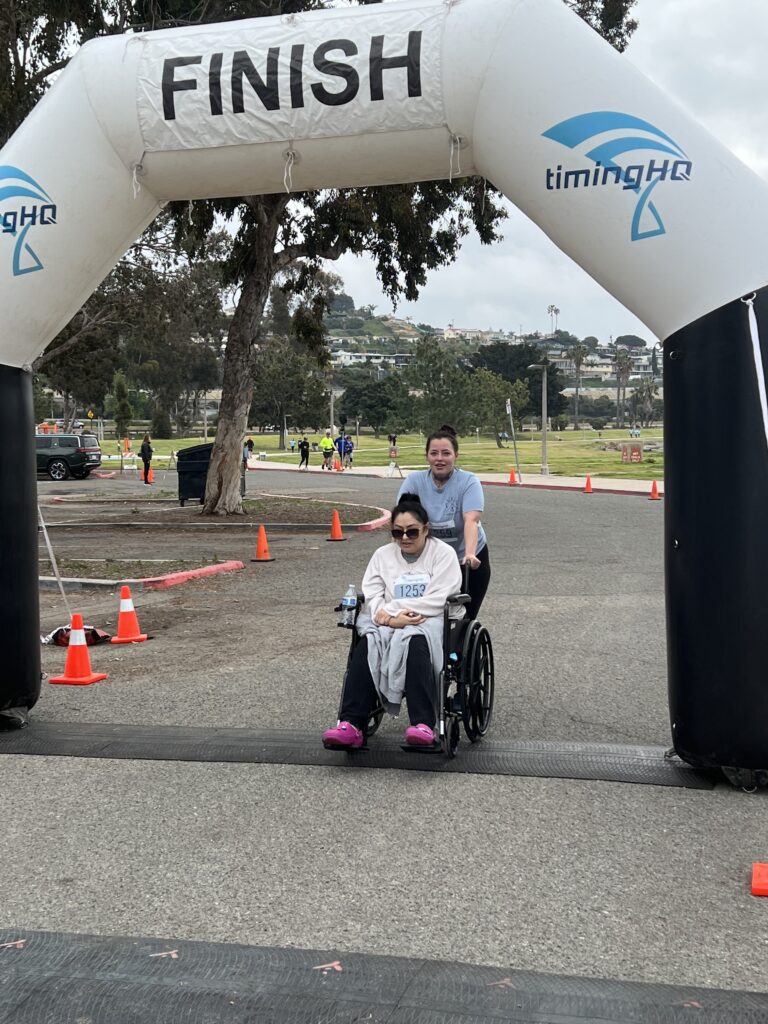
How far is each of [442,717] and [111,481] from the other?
3717cm

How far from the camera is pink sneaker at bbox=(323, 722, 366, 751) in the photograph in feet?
19.2

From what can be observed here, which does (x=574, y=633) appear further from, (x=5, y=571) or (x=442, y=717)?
(x=5, y=571)

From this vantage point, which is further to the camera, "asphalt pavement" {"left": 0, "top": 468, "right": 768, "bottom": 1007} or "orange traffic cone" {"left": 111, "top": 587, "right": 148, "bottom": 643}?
"orange traffic cone" {"left": 111, "top": 587, "right": 148, "bottom": 643}

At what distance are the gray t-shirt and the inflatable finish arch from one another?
140 centimetres

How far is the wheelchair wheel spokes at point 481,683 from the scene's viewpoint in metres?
6.31

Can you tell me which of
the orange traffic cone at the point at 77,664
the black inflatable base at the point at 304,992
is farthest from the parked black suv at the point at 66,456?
the black inflatable base at the point at 304,992

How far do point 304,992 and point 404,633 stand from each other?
259cm

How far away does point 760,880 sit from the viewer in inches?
169

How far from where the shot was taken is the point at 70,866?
15.1ft

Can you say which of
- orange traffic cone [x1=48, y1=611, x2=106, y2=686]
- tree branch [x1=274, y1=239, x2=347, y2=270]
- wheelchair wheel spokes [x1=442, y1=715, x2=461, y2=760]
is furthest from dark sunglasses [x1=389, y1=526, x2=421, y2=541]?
tree branch [x1=274, y1=239, x2=347, y2=270]

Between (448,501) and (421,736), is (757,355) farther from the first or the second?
(421,736)

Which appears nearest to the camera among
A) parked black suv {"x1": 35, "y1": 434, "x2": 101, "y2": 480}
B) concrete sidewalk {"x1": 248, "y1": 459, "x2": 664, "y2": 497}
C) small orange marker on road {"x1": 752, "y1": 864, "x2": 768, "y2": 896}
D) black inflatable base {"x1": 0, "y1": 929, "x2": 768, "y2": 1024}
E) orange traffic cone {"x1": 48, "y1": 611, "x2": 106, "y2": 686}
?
black inflatable base {"x1": 0, "y1": 929, "x2": 768, "y2": 1024}

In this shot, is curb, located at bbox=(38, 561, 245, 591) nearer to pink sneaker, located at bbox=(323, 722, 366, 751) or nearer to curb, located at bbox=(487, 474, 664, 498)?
pink sneaker, located at bbox=(323, 722, 366, 751)

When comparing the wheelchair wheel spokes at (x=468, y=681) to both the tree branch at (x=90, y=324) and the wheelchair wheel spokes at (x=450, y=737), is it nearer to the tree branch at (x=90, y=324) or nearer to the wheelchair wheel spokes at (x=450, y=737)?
the wheelchair wheel spokes at (x=450, y=737)
